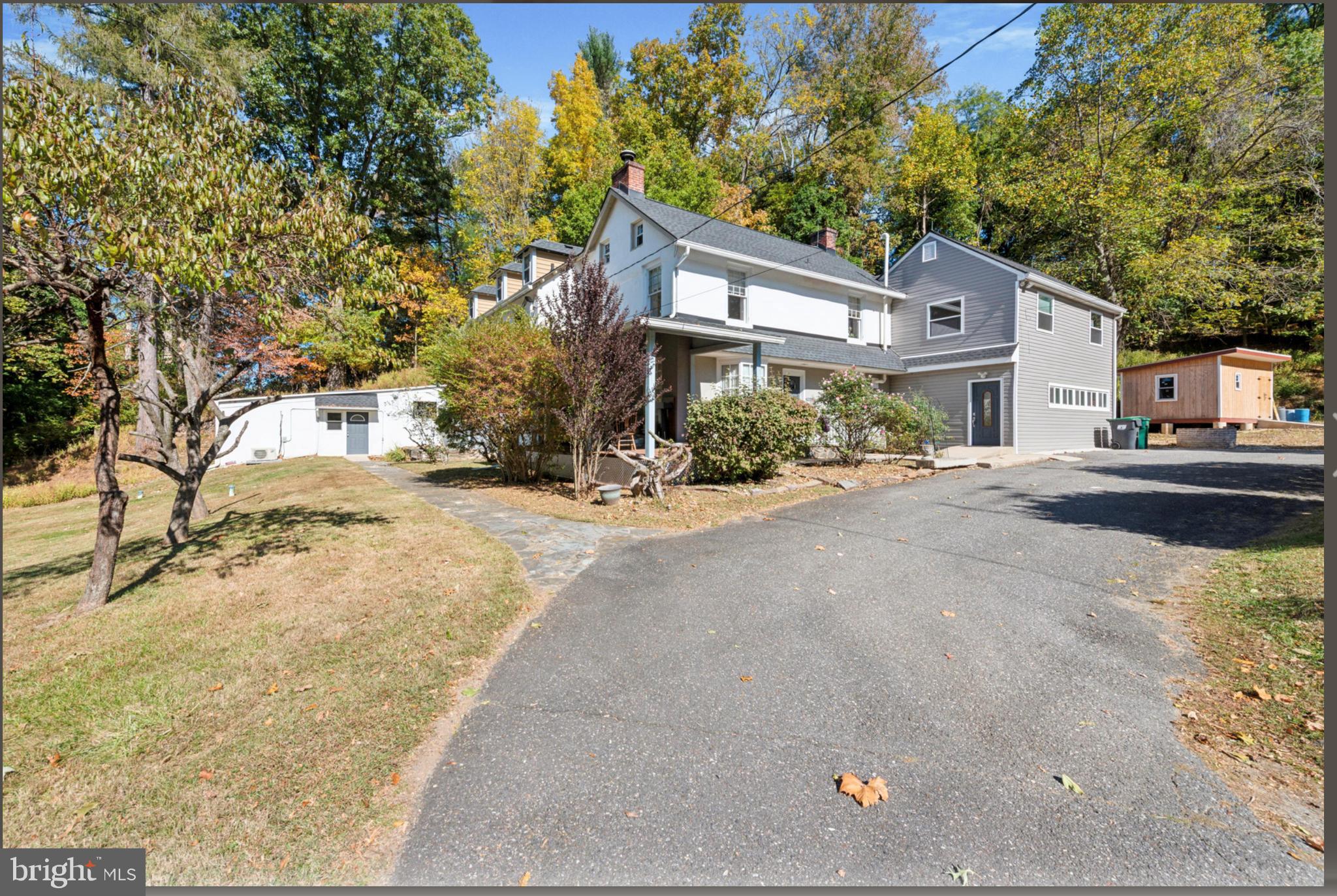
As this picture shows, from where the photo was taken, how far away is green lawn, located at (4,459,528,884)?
264 cm

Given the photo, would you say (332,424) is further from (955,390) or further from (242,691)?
(955,390)

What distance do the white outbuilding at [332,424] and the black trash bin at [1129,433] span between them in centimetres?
2597

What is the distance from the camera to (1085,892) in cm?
223

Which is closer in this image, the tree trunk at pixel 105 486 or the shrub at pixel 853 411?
the tree trunk at pixel 105 486

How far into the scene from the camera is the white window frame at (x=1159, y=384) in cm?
2153

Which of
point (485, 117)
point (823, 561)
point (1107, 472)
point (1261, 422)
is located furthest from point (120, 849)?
point (485, 117)

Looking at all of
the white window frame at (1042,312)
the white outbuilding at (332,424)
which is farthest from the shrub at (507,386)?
the white window frame at (1042,312)

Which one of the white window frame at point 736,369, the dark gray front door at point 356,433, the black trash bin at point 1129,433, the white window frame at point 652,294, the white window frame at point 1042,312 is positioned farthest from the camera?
the dark gray front door at point 356,433

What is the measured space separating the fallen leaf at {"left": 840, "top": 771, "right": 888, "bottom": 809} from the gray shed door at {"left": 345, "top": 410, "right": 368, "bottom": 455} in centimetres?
2771

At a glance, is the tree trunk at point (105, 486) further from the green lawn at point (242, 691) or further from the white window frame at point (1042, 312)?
the white window frame at point (1042, 312)

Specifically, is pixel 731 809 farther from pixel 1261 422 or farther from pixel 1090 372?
pixel 1261 422

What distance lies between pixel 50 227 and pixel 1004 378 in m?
20.4

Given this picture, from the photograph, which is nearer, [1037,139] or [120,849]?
[120,849]

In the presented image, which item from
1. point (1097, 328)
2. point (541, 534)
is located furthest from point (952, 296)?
point (541, 534)
